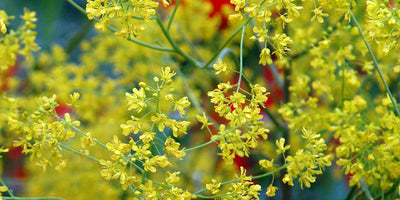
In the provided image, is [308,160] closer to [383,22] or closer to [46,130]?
[383,22]

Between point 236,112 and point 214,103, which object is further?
point 214,103

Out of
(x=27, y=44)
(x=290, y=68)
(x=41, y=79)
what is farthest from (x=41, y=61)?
(x=290, y=68)

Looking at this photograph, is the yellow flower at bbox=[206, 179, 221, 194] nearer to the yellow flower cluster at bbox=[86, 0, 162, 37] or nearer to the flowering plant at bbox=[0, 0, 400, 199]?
the flowering plant at bbox=[0, 0, 400, 199]

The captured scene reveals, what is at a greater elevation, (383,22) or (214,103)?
(383,22)

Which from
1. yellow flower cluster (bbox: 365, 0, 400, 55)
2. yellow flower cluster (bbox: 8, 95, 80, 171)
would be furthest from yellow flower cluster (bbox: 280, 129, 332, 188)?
yellow flower cluster (bbox: 8, 95, 80, 171)

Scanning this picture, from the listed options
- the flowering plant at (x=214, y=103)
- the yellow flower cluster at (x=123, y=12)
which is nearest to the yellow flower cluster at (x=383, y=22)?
the flowering plant at (x=214, y=103)

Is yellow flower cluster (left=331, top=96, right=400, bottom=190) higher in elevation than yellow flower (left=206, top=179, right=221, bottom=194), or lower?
lower

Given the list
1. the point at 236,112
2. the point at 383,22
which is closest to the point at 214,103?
the point at 236,112

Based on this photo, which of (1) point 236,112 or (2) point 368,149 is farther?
(2) point 368,149

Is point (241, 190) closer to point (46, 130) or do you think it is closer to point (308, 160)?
point (308, 160)

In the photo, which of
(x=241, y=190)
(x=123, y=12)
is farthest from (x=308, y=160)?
(x=123, y=12)

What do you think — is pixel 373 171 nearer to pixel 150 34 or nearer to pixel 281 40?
pixel 281 40
